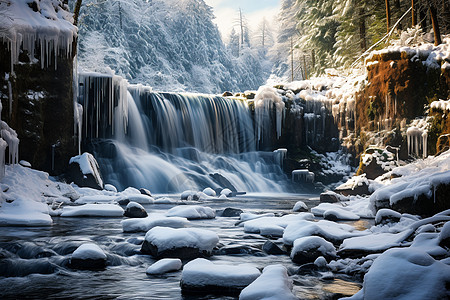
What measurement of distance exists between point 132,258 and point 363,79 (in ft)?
55.1

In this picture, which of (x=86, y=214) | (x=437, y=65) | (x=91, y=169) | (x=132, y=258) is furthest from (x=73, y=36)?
(x=437, y=65)

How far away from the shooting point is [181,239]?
17.8ft

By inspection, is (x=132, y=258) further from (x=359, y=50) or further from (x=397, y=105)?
(x=359, y=50)

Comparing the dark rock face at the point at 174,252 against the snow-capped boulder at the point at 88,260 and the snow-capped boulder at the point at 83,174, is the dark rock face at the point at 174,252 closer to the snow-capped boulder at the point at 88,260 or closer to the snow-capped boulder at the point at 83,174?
the snow-capped boulder at the point at 88,260

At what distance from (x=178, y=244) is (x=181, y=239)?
81 millimetres

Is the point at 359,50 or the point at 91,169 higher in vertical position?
the point at 359,50

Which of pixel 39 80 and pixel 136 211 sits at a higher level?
pixel 39 80

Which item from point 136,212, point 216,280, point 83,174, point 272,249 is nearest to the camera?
point 216,280

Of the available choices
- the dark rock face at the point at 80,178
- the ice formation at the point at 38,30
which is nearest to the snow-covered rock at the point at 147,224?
the dark rock face at the point at 80,178

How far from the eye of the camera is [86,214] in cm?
950

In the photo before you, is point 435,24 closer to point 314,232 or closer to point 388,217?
point 388,217

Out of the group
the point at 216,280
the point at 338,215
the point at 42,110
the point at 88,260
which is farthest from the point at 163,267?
the point at 42,110

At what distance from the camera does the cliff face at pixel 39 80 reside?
1236 cm

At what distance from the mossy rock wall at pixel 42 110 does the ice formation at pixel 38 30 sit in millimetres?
241
